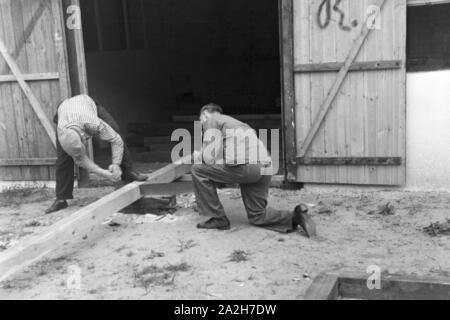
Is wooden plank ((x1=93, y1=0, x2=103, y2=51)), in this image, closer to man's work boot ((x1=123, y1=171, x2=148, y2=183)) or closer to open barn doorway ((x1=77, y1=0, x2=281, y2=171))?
open barn doorway ((x1=77, y1=0, x2=281, y2=171))

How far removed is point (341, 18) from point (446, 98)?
161 cm

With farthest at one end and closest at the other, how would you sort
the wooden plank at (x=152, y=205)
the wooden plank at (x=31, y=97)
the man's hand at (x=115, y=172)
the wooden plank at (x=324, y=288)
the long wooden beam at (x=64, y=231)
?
the wooden plank at (x=31, y=97) → the wooden plank at (x=152, y=205) → the man's hand at (x=115, y=172) → the long wooden beam at (x=64, y=231) → the wooden plank at (x=324, y=288)

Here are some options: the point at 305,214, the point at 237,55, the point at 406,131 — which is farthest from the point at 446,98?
the point at 237,55

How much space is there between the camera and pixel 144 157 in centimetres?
1017

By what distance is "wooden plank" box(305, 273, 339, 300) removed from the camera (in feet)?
13.0

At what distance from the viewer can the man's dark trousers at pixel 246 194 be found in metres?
5.82

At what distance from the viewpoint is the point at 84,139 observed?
6340 millimetres

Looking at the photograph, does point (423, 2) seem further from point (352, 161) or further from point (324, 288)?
point (324, 288)

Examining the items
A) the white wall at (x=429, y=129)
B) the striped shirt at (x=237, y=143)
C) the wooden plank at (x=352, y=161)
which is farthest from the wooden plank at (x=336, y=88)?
the striped shirt at (x=237, y=143)

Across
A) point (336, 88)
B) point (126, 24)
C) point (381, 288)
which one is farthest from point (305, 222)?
point (126, 24)

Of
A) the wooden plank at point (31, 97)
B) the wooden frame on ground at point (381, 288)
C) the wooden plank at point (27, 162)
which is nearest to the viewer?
the wooden frame on ground at point (381, 288)

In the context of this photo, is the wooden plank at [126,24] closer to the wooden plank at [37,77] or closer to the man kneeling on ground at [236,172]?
the wooden plank at [37,77]

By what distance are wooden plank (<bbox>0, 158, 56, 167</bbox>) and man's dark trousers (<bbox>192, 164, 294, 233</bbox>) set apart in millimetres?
3308
